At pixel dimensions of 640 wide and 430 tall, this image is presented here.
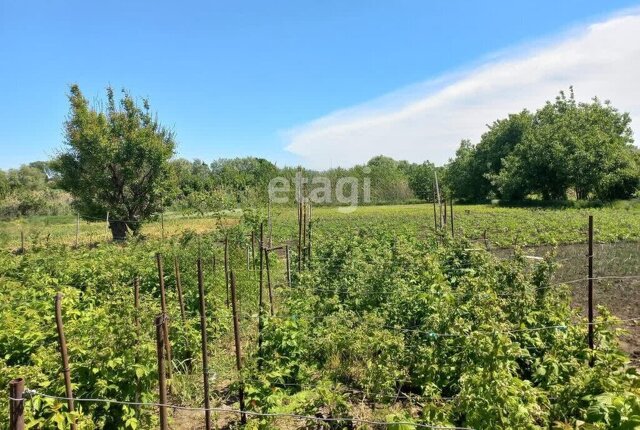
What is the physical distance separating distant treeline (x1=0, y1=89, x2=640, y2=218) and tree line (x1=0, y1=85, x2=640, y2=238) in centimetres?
Answer: 8

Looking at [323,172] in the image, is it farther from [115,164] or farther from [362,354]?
[362,354]

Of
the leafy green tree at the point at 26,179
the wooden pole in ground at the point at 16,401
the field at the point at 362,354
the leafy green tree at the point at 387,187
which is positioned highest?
the leafy green tree at the point at 26,179

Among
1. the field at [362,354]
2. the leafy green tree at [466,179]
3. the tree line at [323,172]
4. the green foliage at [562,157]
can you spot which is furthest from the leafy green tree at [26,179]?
the field at [362,354]

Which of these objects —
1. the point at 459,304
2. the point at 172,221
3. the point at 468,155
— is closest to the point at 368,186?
the point at 468,155

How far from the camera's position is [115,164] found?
16562 mm

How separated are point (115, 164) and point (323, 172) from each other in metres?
30.5

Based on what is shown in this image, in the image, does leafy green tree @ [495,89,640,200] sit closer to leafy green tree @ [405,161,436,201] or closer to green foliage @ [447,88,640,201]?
green foliage @ [447,88,640,201]

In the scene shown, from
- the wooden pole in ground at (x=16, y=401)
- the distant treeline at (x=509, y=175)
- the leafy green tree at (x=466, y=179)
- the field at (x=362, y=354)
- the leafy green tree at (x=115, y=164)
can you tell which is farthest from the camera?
the leafy green tree at (x=466, y=179)

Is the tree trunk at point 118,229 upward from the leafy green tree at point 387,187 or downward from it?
downward

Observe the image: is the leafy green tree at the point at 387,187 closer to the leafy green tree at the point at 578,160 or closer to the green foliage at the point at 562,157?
the green foliage at the point at 562,157

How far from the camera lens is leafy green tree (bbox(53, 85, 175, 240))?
53.1ft

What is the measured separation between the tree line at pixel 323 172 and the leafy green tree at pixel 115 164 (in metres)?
0.04

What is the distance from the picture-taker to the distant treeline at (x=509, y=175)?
26.3 meters

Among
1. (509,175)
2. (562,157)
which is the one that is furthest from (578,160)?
(509,175)
